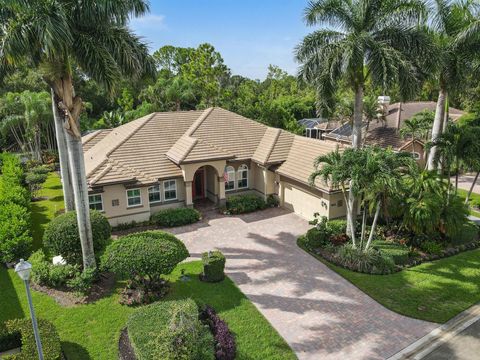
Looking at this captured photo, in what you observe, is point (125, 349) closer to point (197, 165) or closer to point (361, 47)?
point (197, 165)

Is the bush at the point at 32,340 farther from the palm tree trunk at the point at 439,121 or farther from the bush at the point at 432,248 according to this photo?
the palm tree trunk at the point at 439,121

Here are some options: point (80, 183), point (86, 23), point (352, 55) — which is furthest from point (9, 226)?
point (352, 55)

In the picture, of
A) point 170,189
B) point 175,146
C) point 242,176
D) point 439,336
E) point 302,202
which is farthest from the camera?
point 242,176

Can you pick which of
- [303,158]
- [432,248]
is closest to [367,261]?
[432,248]

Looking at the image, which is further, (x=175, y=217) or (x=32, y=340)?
(x=175, y=217)

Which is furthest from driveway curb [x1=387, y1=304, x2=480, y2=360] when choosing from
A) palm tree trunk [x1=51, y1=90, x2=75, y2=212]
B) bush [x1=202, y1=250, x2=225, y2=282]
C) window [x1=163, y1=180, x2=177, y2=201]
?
window [x1=163, y1=180, x2=177, y2=201]

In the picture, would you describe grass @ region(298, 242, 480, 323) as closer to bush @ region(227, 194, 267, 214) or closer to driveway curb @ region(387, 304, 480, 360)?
driveway curb @ region(387, 304, 480, 360)

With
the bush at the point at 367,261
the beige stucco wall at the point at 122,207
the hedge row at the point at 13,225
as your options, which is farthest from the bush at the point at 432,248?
the hedge row at the point at 13,225
